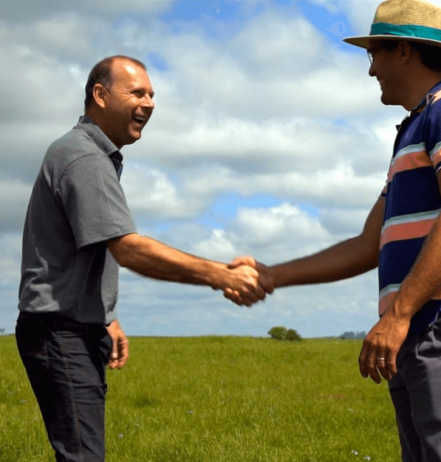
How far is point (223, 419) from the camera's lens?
931 cm

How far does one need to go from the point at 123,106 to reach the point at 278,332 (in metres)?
30.0

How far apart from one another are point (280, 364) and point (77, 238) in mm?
15723

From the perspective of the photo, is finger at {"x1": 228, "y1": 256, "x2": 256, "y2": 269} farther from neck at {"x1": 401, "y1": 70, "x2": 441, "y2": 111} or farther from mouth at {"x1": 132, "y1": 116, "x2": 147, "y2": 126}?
neck at {"x1": 401, "y1": 70, "x2": 441, "y2": 111}

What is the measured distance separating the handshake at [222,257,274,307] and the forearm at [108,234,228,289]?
147 mm

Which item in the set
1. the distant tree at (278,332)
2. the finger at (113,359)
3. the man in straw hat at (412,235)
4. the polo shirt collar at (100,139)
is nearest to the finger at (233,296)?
the finger at (113,359)

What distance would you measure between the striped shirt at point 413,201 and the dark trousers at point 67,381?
165 cm

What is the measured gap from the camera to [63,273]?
412cm

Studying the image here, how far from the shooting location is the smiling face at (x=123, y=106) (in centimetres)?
451

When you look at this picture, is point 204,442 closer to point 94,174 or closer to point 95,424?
point 95,424

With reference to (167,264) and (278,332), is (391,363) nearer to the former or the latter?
(167,264)

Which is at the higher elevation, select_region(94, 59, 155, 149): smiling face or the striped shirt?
select_region(94, 59, 155, 149): smiling face

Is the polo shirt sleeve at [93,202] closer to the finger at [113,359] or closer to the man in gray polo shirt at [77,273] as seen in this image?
the man in gray polo shirt at [77,273]

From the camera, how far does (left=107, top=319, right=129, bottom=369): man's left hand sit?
4777 mm

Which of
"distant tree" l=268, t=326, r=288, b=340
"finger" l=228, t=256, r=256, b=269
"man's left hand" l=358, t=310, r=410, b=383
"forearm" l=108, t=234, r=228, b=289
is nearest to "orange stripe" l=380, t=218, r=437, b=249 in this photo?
"man's left hand" l=358, t=310, r=410, b=383
